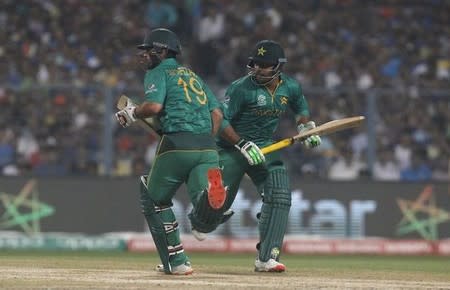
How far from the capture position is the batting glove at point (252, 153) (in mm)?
10344

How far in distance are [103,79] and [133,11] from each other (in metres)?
2.44

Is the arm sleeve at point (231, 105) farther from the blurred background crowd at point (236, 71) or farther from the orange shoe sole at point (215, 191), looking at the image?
the blurred background crowd at point (236, 71)

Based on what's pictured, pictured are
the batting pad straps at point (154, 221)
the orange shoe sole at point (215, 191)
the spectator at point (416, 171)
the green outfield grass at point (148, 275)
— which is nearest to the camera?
the green outfield grass at point (148, 275)

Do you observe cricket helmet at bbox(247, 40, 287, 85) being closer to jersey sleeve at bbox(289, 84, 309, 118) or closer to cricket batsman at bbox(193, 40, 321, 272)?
cricket batsman at bbox(193, 40, 321, 272)

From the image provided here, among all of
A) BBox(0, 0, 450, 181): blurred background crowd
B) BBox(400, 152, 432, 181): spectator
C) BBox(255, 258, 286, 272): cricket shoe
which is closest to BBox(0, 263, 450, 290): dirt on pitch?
BBox(255, 258, 286, 272): cricket shoe

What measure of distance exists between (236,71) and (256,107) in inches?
368

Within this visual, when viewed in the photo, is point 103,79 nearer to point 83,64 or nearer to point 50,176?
point 83,64

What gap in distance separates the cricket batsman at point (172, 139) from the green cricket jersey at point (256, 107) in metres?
0.86

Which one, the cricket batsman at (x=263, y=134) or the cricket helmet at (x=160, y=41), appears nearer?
the cricket helmet at (x=160, y=41)

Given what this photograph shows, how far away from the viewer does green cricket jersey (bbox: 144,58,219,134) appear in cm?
964

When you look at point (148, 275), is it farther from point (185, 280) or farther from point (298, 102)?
point (298, 102)

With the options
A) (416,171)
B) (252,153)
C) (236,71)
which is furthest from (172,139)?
(236,71)

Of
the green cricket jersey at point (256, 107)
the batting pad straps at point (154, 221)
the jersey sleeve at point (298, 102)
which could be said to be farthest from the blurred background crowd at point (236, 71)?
the batting pad straps at point (154, 221)

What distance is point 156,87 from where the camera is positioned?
9.59 m
